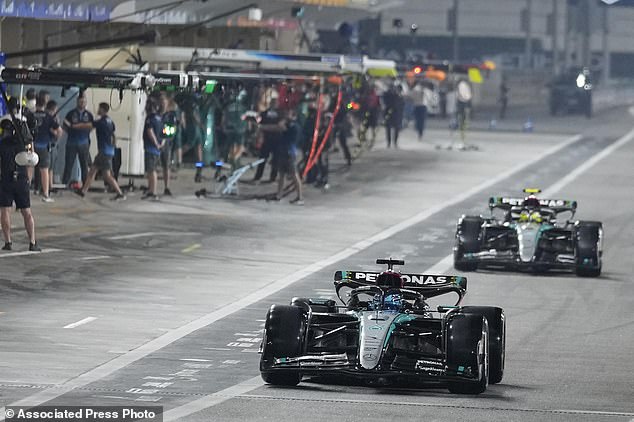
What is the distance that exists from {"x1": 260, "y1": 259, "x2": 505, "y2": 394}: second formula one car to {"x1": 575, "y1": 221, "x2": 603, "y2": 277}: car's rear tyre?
7973 mm

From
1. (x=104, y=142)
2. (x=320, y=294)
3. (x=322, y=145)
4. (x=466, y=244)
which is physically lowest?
(x=320, y=294)

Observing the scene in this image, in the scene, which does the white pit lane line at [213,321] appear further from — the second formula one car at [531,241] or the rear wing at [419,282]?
the rear wing at [419,282]

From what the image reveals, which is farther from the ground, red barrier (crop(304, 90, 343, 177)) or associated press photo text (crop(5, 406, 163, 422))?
red barrier (crop(304, 90, 343, 177))

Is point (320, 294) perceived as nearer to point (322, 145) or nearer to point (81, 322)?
point (81, 322)

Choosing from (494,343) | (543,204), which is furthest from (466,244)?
(494,343)

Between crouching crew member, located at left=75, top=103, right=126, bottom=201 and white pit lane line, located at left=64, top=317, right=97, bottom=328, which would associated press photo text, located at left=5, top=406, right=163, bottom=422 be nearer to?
white pit lane line, located at left=64, top=317, right=97, bottom=328

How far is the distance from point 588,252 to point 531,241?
31.9 inches

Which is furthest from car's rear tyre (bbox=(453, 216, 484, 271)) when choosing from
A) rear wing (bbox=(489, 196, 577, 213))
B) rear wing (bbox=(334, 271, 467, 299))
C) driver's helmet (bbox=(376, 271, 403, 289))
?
driver's helmet (bbox=(376, 271, 403, 289))

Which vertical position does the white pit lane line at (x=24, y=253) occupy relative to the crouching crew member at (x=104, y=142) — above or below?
below

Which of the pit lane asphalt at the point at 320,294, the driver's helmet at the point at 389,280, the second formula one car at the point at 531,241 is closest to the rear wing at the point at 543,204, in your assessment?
the second formula one car at the point at 531,241

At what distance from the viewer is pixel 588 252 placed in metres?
22.6

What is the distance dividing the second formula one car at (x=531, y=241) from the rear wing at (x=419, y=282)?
7.46 m

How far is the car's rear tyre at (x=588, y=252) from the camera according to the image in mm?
22578

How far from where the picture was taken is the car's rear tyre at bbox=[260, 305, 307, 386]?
46.3 ft
